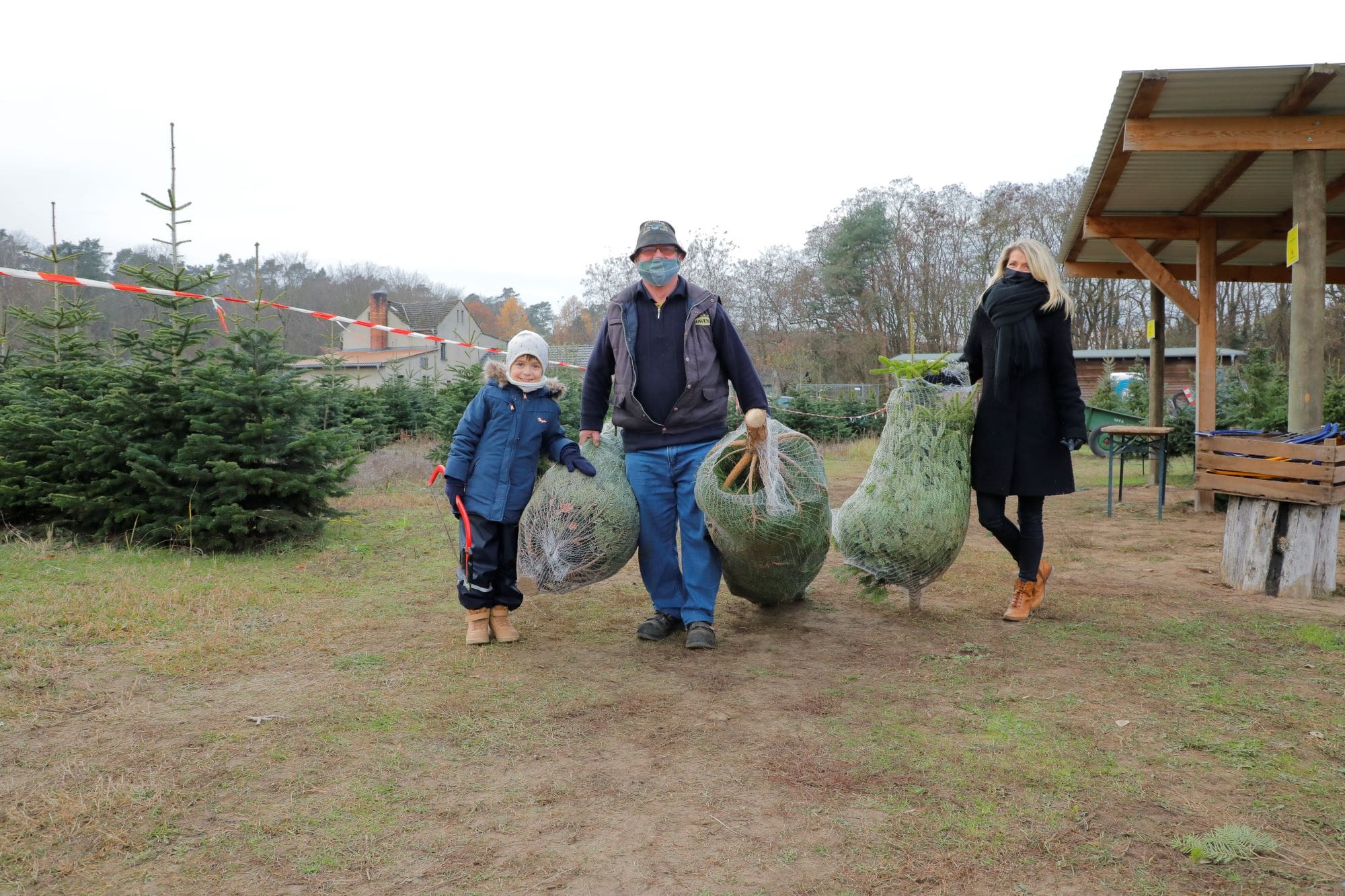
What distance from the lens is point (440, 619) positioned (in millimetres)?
4762

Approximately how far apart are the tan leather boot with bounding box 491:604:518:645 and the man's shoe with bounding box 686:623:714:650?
2.77 ft

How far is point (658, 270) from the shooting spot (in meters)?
4.18

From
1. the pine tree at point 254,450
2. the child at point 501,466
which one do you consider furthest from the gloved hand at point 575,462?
the pine tree at point 254,450

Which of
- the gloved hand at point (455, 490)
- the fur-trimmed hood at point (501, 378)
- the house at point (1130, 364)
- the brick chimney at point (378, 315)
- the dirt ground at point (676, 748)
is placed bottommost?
the dirt ground at point (676, 748)

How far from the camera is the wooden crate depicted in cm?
484

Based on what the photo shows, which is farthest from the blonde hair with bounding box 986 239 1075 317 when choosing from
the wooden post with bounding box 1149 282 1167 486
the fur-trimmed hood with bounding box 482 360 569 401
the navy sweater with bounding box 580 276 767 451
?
the wooden post with bounding box 1149 282 1167 486

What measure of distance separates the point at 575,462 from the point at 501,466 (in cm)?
34

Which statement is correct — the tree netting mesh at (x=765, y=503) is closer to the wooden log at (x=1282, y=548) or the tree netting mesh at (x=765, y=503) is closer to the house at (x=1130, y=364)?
the wooden log at (x=1282, y=548)

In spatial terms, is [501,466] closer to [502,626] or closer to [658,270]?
[502,626]

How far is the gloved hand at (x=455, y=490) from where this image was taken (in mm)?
4176

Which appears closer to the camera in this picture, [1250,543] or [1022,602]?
[1022,602]

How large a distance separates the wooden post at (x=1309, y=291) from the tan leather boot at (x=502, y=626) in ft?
17.3

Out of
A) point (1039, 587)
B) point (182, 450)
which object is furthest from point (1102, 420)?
point (182, 450)

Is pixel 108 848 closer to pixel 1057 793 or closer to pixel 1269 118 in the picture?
pixel 1057 793
